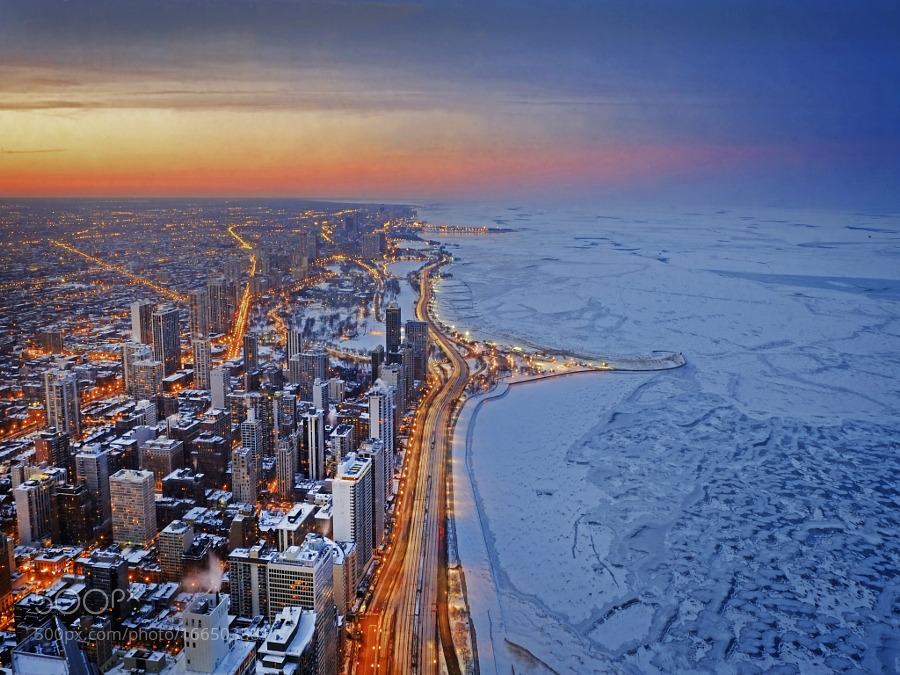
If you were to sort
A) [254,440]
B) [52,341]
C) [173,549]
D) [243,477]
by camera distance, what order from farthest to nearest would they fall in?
[52,341] → [254,440] → [243,477] → [173,549]

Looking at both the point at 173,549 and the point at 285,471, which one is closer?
the point at 173,549

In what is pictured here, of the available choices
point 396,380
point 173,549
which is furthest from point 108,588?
point 396,380

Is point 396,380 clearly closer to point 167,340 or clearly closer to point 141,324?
point 167,340

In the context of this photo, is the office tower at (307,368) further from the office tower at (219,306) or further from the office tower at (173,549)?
the office tower at (173,549)

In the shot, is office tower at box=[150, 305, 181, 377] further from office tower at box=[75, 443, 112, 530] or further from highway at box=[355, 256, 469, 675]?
highway at box=[355, 256, 469, 675]

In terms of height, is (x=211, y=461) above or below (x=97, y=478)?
below

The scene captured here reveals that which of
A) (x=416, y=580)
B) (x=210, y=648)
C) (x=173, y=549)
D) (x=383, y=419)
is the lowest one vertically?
(x=416, y=580)

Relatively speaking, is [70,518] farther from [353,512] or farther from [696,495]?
[696,495]

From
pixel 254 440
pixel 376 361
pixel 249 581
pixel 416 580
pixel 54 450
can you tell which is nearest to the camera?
pixel 249 581
